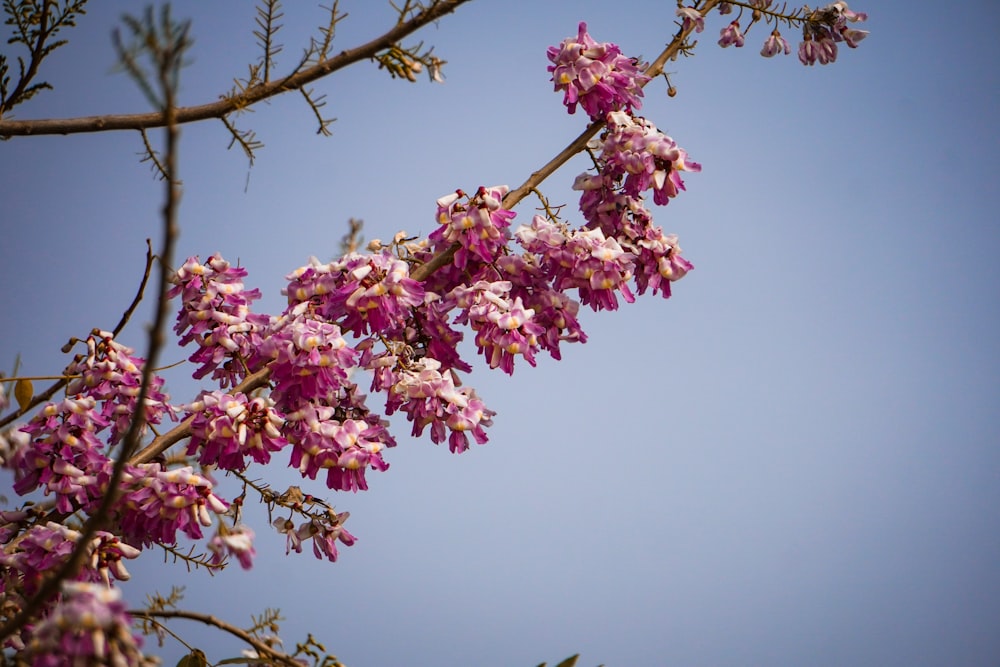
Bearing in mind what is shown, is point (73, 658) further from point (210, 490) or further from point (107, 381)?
point (107, 381)

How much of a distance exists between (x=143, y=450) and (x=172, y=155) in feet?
2.83

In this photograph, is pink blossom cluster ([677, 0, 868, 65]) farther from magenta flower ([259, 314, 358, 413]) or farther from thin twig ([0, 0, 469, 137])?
magenta flower ([259, 314, 358, 413])

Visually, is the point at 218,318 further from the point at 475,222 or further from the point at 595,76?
the point at 595,76

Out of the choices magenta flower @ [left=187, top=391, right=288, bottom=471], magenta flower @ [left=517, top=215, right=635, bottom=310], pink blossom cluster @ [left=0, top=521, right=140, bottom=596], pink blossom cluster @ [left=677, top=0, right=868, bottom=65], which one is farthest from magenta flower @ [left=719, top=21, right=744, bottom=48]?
pink blossom cluster @ [left=0, top=521, right=140, bottom=596]

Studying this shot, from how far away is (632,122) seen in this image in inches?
65.4

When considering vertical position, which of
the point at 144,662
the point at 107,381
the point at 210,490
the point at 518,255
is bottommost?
the point at 144,662

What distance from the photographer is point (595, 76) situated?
1671mm

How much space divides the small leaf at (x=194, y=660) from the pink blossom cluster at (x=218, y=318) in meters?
0.46

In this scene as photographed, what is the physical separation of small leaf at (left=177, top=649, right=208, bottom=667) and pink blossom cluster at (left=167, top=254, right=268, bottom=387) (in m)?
0.46

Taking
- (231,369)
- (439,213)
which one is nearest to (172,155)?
(439,213)

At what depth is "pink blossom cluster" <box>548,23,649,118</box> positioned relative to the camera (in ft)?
5.49

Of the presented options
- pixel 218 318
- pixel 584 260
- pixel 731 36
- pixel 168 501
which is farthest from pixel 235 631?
pixel 731 36

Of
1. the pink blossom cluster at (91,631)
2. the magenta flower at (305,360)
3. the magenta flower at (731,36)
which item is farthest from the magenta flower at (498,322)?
the magenta flower at (731,36)

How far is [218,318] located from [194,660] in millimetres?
575
